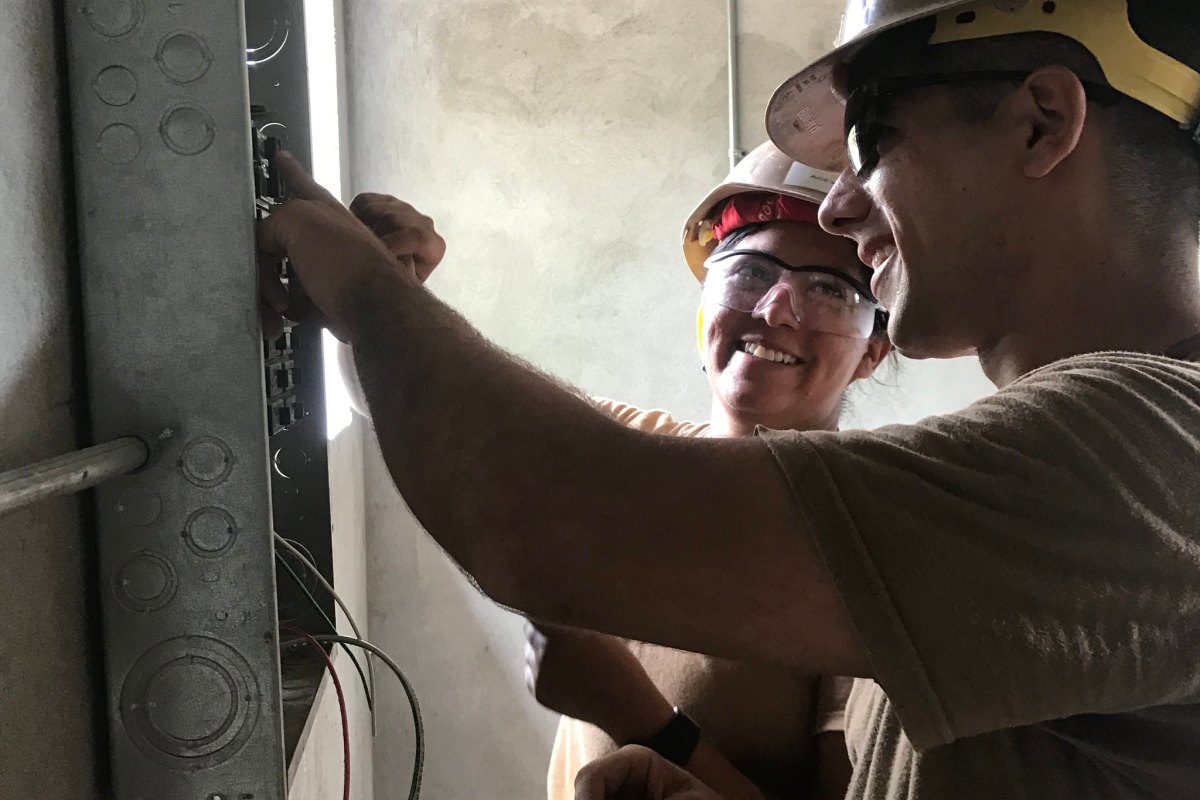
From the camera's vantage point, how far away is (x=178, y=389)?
62cm

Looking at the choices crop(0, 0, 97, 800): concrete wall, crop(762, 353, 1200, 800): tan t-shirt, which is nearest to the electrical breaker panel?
crop(0, 0, 97, 800): concrete wall

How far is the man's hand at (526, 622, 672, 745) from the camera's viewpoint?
1.20 meters

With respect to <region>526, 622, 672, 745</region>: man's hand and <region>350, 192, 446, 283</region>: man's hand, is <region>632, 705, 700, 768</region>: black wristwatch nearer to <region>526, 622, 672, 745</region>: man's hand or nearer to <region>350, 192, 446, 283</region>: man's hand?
<region>526, 622, 672, 745</region>: man's hand

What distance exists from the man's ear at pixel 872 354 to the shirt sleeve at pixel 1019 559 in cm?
116

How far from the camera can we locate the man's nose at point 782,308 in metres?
1.57

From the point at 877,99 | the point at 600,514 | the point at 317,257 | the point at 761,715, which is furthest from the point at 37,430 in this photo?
Result: the point at 761,715

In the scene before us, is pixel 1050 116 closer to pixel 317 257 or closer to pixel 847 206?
pixel 847 206

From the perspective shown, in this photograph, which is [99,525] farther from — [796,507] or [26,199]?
[796,507]

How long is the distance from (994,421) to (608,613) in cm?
29

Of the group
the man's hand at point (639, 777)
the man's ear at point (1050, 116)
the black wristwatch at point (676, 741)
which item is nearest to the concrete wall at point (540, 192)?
the black wristwatch at point (676, 741)

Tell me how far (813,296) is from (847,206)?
0.68m

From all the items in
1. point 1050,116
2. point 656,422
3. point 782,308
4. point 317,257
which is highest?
point 1050,116

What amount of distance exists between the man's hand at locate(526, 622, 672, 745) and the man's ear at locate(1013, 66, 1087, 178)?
84cm

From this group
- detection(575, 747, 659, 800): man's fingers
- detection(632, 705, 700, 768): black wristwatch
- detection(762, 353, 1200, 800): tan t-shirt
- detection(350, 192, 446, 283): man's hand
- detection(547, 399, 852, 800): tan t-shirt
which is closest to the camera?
detection(762, 353, 1200, 800): tan t-shirt
